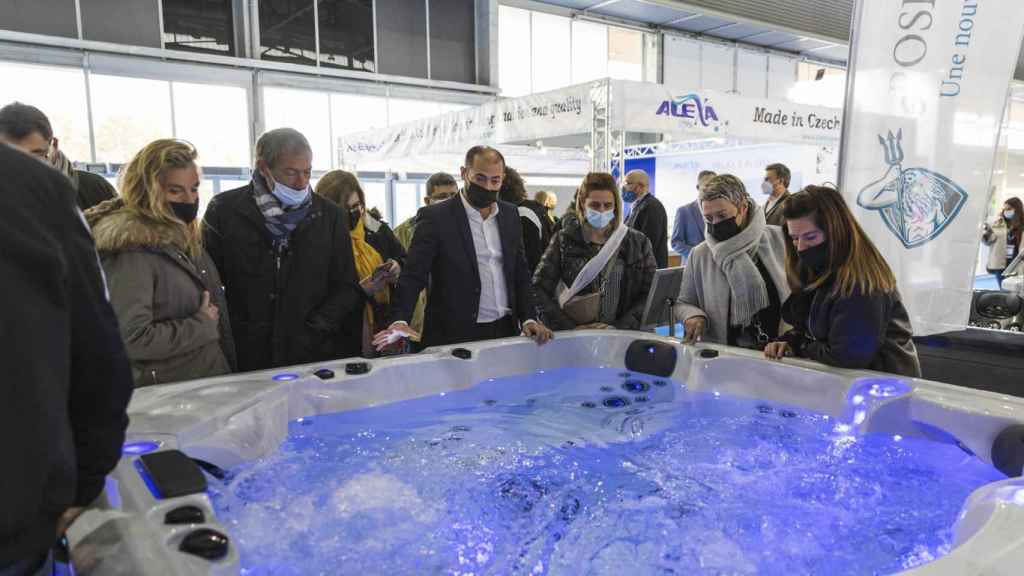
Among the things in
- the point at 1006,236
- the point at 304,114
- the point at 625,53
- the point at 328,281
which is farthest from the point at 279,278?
the point at 625,53

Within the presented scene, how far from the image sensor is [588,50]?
1139cm

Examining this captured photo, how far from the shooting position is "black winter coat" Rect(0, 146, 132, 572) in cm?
68

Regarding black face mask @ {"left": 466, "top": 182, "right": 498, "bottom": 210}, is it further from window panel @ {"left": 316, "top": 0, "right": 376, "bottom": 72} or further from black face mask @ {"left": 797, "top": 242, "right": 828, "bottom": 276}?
window panel @ {"left": 316, "top": 0, "right": 376, "bottom": 72}

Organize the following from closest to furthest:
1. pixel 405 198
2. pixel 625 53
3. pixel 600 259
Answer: pixel 600 259, pixel 405 198, pixel 625 53

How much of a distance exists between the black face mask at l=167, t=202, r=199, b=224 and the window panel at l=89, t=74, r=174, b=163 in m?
6.75

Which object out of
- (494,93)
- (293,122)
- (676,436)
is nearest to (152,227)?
(676,436)

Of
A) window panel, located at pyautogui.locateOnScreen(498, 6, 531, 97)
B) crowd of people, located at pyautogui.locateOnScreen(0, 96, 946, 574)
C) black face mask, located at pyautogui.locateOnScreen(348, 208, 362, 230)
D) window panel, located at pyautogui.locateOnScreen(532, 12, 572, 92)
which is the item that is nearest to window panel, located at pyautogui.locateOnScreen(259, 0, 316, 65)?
window panel, located at pyautogui.locateOnScreen(498, 6, 531, 97)

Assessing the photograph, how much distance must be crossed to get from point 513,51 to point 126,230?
1000cm

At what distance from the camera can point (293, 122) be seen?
9.26 metres

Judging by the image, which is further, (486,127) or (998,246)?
(998,246)

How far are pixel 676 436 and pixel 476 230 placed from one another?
40.7 inches

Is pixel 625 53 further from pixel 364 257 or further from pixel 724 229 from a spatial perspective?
pixel 724 229

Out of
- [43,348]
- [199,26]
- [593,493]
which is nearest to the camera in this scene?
[43,348]

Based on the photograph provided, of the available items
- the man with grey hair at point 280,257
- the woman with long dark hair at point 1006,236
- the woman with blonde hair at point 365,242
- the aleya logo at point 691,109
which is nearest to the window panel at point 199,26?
the aleya logo at point 691,109
